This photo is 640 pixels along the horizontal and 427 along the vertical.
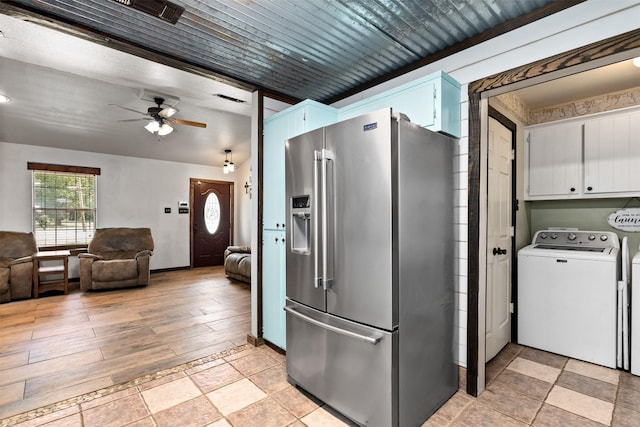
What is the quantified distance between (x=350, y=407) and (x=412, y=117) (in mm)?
1976

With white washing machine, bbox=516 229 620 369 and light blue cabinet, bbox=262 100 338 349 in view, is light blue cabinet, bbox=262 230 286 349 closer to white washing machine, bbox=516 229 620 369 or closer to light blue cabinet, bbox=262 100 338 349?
light blue cabinet, bbox=262 100 338 349

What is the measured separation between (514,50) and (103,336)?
4.58 m

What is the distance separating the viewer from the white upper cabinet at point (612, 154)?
2.87 meters

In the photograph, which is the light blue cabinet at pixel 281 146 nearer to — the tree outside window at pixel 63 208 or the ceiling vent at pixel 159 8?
the ceiling vent at pixel 159 8

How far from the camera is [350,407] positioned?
1892 mm

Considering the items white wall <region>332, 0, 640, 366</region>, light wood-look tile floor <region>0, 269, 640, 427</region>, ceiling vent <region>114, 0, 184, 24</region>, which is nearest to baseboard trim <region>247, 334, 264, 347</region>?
light wood-look tile floor <region>0, 269, 640, 427</region>

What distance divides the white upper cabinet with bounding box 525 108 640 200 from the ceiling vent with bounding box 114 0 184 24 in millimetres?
3604

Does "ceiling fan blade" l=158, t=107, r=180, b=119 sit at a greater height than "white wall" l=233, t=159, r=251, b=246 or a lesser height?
greater

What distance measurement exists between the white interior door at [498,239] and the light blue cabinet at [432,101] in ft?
2.31

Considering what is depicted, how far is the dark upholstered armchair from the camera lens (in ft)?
17.2

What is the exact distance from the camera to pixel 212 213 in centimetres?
791

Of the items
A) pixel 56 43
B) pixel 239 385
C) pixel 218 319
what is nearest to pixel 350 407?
pixel 239 385

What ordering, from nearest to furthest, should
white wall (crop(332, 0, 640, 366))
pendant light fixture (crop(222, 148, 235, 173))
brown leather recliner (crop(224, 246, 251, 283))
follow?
white wall (crop(332, 0, 640, 366)), brown leather recliner (crop(224, 246, 251, 283)), pendant light fixture (crop(222, 148, 235, 173))

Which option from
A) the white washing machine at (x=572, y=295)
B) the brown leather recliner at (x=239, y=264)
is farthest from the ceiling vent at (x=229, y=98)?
the white washing machine at (x=572, y=295)
